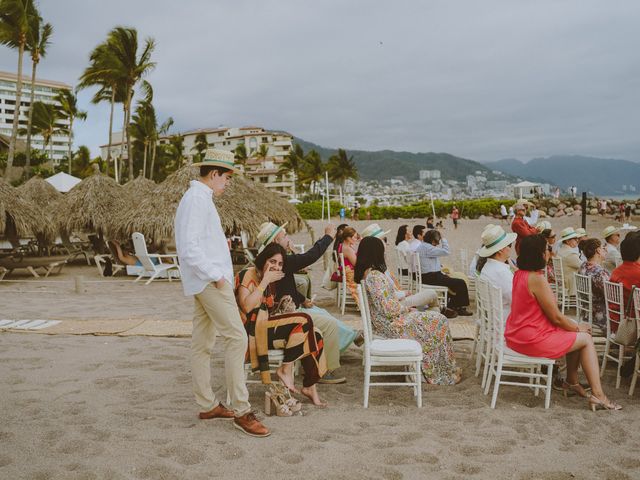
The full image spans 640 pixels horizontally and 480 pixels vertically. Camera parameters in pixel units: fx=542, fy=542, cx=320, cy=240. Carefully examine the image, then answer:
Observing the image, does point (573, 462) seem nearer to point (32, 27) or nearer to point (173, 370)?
point (173, 370)

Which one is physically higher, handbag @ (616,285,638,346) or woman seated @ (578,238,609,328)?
woman seated @ (578,238,609,328)

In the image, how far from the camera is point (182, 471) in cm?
313

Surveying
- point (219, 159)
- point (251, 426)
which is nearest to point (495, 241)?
point (219, 159)

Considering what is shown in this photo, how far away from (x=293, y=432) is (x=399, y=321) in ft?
4.91

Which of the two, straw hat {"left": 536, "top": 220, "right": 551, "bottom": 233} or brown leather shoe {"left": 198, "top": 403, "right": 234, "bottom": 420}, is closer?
brown leather shoe {"left": 198, "top": 403, "right": 234, "bottom": 420}

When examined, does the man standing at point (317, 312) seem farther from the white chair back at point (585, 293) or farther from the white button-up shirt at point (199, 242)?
the white chair back at point (585, 293)

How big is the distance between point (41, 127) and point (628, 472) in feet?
190

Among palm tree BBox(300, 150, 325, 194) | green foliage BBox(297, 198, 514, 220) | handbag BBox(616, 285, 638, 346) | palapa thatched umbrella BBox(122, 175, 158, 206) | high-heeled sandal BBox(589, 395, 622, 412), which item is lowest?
high-heeled sandal BBox(589, 395, 622, 412)

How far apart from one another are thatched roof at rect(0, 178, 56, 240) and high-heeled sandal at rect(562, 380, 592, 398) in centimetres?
1394

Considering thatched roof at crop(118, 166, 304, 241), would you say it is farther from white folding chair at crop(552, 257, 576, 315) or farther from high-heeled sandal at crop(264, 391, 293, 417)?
high-heeled sandal at crop(264, 391, 293, 417)

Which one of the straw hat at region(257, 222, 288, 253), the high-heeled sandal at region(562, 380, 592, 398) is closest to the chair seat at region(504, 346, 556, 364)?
the high-heeled sandal at region(562, 380, 592, 398)

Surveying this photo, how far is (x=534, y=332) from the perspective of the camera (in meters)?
4.21

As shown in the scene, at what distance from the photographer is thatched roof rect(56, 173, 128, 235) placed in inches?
630

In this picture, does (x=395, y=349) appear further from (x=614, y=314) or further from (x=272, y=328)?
(x=614, y=314)
